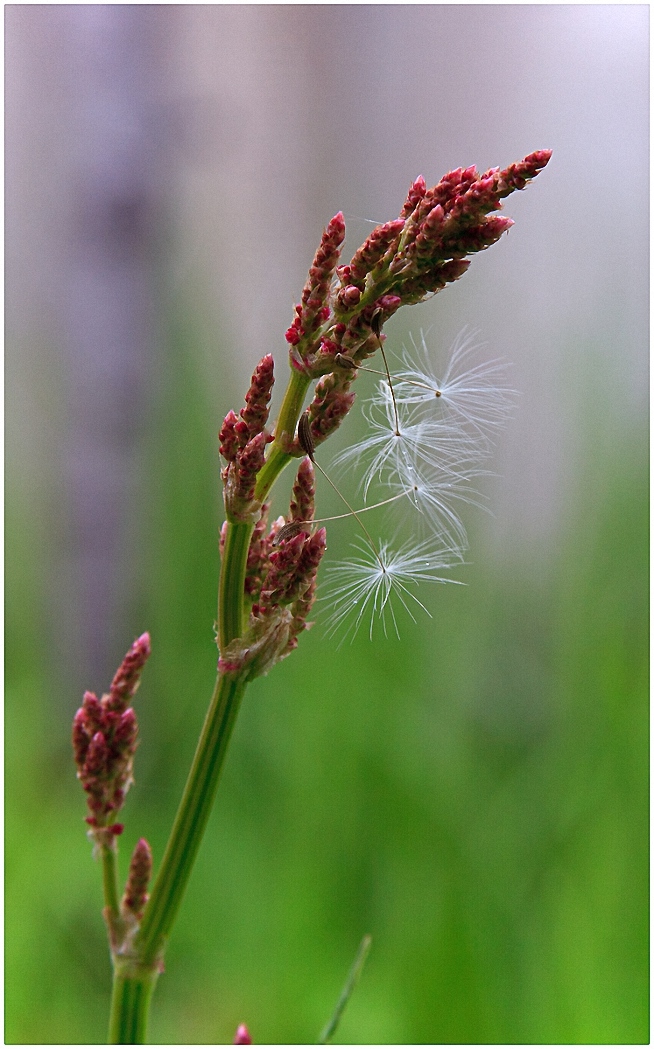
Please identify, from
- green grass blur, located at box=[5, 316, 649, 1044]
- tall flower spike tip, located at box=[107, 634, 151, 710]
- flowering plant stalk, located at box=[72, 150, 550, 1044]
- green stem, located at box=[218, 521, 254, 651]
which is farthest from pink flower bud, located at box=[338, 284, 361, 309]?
green grass blur, located at box=[5, 316, 649, 1044]

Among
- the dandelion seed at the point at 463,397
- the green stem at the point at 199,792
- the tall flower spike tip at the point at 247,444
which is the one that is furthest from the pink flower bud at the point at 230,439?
the dandelion seed at the point at 463,397

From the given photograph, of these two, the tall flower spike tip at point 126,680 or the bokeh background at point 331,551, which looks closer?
the tall flower spike tip at point 126,680

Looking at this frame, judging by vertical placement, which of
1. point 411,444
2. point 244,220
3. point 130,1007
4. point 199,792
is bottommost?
point 130,1007

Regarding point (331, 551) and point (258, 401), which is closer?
point (258, 401)

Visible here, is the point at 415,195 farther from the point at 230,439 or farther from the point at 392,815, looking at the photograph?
the point at 392,815

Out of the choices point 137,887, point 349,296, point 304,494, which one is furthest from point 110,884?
point 349,296

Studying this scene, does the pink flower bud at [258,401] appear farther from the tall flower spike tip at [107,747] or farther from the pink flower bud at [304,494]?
the tall flower spike tip at [107,747]

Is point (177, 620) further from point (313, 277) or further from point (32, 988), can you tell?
point (313, 277)

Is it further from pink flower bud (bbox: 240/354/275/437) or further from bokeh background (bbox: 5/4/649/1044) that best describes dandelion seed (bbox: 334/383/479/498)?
bokeh background (bbox: 5/4/649/1044)
